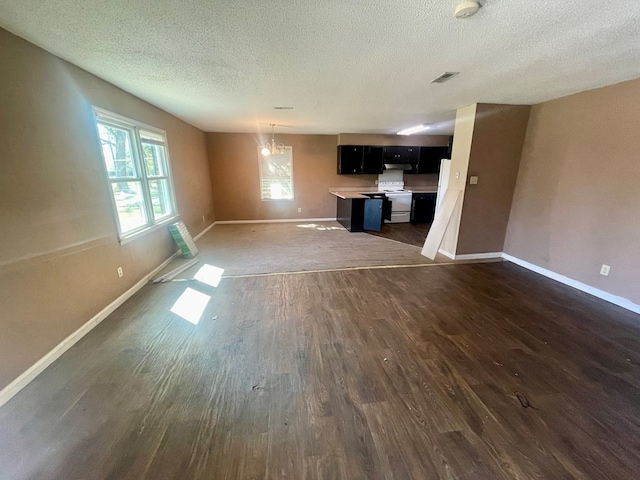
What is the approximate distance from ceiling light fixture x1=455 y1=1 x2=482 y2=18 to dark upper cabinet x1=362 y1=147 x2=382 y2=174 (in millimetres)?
5298

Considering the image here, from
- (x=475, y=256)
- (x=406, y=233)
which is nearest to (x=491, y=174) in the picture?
(x=475, y=256)

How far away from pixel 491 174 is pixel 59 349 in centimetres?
537

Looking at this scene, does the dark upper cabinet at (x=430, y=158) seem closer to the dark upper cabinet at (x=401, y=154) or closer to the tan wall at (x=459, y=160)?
the dark upper cabinet at (x=401, y=154)

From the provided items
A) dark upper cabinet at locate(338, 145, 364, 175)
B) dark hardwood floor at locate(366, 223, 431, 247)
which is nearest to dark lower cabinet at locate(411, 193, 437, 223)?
dark hardwood floor at locate(366, 223, 431, 247)

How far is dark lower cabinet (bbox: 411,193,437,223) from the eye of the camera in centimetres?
684

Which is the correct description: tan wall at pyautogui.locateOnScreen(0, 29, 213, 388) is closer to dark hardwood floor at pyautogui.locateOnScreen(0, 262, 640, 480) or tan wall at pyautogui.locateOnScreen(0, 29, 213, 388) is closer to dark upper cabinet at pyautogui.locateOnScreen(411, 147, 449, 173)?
dark hardwood floor at pyautogui.locateOnScreen(0, 262, 640, 480)

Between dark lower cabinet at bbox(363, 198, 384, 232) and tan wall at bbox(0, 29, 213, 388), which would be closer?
tan wall at bbox(0, 29, 213, 388)

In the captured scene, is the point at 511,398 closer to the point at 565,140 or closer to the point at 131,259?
the point at 565,140

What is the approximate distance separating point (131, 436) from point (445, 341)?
7.50 feet

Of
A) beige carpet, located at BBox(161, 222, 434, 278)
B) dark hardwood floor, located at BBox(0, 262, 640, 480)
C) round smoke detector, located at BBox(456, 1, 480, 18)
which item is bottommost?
dark hardwood floor, located at BBox(0, 262, 640, 480)

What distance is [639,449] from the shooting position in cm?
139

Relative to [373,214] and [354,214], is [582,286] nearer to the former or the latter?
[373,214]

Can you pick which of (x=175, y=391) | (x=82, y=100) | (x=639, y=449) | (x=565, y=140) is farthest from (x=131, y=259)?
(x=565, y=140)

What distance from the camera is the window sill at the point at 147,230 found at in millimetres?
3011
